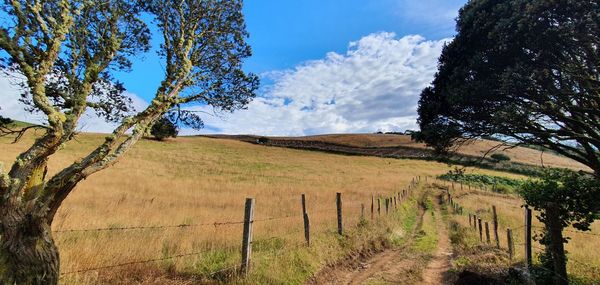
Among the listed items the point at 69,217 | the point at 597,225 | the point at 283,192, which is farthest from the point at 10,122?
the point at 597,225

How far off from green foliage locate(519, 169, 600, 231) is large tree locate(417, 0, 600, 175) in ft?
3.75

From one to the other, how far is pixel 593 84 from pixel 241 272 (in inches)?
344

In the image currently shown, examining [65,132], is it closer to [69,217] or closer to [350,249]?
[69,217]

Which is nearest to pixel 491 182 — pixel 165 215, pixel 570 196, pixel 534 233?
pixel 534 233

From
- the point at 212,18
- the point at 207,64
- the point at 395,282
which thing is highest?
the point at 212,18

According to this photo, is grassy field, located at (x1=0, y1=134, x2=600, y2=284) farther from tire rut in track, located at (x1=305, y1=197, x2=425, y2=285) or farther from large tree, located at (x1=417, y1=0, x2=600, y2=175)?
large tree, located at (x1=417, y1=0, x2=600, y2=175)

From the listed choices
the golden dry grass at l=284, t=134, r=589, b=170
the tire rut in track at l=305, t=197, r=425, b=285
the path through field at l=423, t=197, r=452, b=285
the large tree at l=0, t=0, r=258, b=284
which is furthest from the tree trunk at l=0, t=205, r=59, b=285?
the golden dry grass at l=284, t=134, r=589, b=170

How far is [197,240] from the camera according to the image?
9.65m

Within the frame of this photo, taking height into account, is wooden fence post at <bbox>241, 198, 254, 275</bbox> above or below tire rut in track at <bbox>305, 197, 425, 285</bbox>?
above

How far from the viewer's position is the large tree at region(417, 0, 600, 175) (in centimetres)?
805

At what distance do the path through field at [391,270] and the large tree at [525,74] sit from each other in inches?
158

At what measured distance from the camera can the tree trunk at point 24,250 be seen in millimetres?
4965

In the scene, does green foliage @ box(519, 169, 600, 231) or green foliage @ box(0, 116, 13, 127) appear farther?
green foliage @ box(519, 169, 600, 231)

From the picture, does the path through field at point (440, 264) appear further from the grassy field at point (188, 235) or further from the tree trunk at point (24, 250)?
the tree trunk at point (24, 250)
